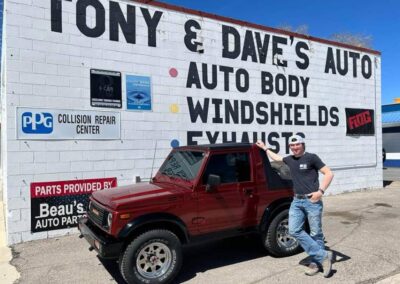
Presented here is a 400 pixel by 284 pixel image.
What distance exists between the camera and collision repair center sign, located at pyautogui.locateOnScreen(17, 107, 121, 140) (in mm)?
7793

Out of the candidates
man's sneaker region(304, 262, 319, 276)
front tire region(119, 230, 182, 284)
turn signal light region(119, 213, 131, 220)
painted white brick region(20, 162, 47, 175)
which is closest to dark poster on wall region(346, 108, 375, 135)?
man's sneaker region(304, 262, 319, 276)

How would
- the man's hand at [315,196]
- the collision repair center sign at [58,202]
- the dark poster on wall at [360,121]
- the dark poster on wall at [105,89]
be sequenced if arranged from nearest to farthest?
the man's hand at [315,196] < the collision repair center sign at [58,202] < the dark poster on wall at [105,89] < the dark poster on wall at [360,121]

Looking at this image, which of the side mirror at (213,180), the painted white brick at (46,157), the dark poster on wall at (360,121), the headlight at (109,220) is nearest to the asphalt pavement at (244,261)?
the headlight at (109,220)

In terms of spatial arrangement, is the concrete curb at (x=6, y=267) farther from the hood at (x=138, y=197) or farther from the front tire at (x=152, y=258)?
the front tire at (x=152, y=258)

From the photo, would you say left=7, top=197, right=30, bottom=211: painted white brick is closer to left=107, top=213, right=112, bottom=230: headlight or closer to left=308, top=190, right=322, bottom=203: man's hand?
left=107, top=213, right=112, bottom=230: headlight

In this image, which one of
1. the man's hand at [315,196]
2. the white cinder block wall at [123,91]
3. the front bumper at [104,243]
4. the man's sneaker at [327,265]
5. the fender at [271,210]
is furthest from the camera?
the white cinder block wall at [123,91]

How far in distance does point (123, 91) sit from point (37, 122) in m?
2.01

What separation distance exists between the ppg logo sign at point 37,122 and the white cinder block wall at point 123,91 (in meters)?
0.18

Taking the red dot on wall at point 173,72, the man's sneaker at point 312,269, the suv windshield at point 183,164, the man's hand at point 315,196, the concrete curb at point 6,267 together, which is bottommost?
the concrete curb at point 6,267

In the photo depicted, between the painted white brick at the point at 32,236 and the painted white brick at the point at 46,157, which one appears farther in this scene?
the painted white brick at the point at 46,157

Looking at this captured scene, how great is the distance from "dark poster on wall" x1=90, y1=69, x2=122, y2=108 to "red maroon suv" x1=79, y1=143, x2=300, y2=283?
2.99 m

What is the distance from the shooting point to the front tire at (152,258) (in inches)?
191

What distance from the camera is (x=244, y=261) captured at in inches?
240

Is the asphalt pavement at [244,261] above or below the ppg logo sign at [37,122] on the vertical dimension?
below
